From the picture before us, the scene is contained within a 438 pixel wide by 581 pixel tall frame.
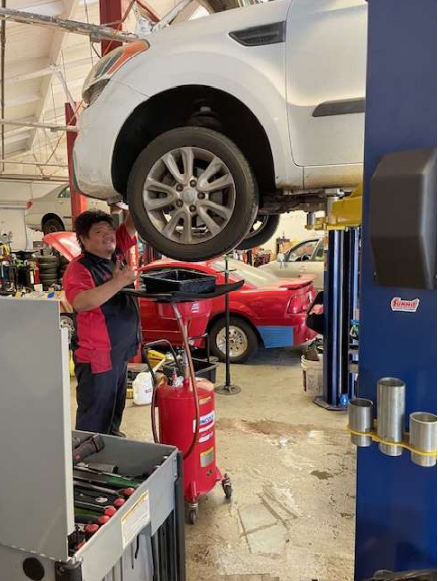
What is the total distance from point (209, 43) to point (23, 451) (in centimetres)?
178

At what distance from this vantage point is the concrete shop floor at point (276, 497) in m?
2.18

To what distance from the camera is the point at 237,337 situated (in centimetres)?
531

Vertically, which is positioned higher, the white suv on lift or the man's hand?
the white suv on lift

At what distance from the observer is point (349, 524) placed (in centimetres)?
248

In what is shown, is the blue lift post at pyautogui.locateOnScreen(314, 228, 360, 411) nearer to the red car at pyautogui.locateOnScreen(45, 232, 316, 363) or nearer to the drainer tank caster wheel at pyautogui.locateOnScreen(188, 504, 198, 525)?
the red car at pyautogui.locateOnScreen(45, 232, 316, 363)

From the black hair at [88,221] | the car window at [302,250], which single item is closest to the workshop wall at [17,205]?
the car window at [302,250]

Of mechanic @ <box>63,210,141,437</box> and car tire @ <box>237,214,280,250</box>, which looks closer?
mechanic @ <box>63,210,141,437</box>

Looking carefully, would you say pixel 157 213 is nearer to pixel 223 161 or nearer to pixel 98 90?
pixel 223 161

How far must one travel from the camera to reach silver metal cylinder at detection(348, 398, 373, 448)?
1179mm

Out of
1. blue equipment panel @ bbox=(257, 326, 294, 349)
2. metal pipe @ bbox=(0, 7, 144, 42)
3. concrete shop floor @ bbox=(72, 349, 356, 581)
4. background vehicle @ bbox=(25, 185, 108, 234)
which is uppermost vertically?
metal pipe @ bbox=(0, 7, 144, 42)

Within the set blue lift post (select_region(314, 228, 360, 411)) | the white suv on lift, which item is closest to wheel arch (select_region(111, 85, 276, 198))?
the white suv on lift

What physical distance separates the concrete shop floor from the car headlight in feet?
7.63

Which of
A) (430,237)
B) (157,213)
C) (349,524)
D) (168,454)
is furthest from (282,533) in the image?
(430,237)

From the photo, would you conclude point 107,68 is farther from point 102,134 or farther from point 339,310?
point 339,310
